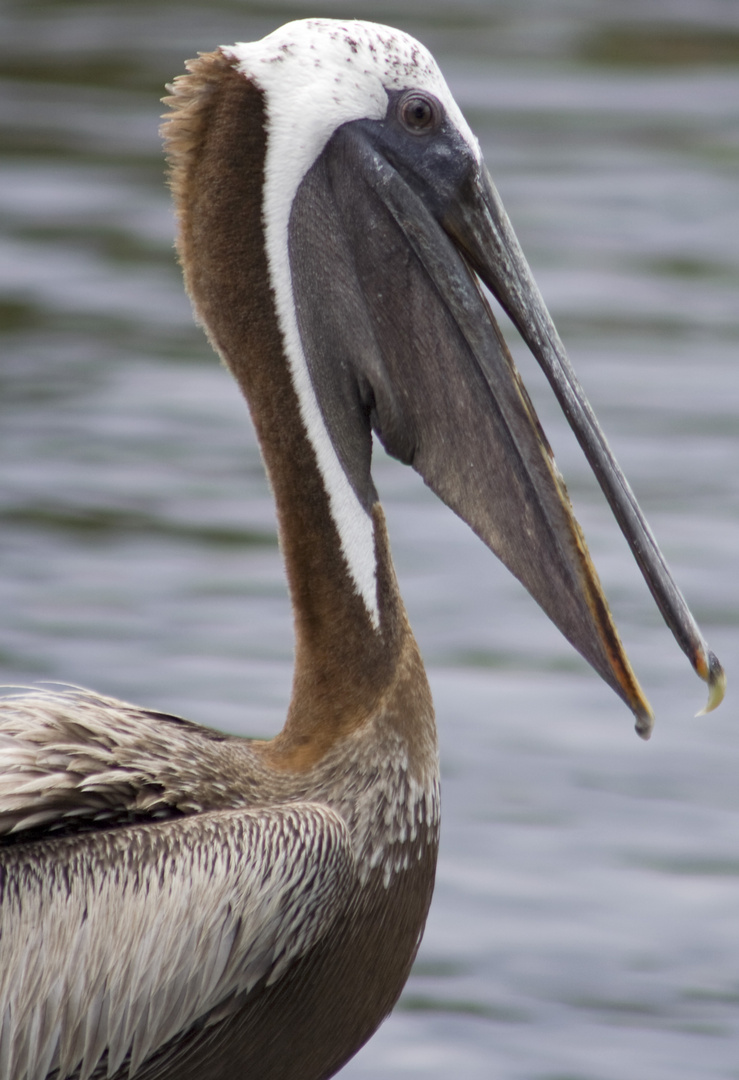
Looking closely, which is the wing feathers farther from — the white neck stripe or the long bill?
the white neck stripe

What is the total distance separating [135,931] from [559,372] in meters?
1.01

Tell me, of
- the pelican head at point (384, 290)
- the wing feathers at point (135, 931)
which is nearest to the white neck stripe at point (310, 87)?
the pelican head at point (384, 290)

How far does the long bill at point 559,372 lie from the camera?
2.78 m

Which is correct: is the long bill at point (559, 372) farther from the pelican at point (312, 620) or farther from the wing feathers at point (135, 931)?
the wing feathers at point (135, 931)

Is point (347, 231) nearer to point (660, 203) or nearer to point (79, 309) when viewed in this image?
point (79, 309)

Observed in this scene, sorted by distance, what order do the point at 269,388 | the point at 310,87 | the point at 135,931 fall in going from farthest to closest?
1. the point at 269,388
2. the point at 310,87
3. the point at 135,931

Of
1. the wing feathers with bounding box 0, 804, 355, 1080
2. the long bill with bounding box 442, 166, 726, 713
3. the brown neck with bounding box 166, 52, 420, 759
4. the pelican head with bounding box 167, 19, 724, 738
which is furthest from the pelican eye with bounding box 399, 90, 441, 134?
the wing feathers with bounding box 0, 804, 355, 1080

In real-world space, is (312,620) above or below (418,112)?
below

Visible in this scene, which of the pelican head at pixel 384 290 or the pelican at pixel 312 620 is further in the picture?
the pelican head at pixel 384 290

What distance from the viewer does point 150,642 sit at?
520cm

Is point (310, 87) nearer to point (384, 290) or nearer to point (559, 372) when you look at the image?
point (384, 290)

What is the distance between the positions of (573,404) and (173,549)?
311 centimetres

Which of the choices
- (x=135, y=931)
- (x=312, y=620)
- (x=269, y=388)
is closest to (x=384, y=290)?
(x=269, y=388)

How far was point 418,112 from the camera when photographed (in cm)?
280
